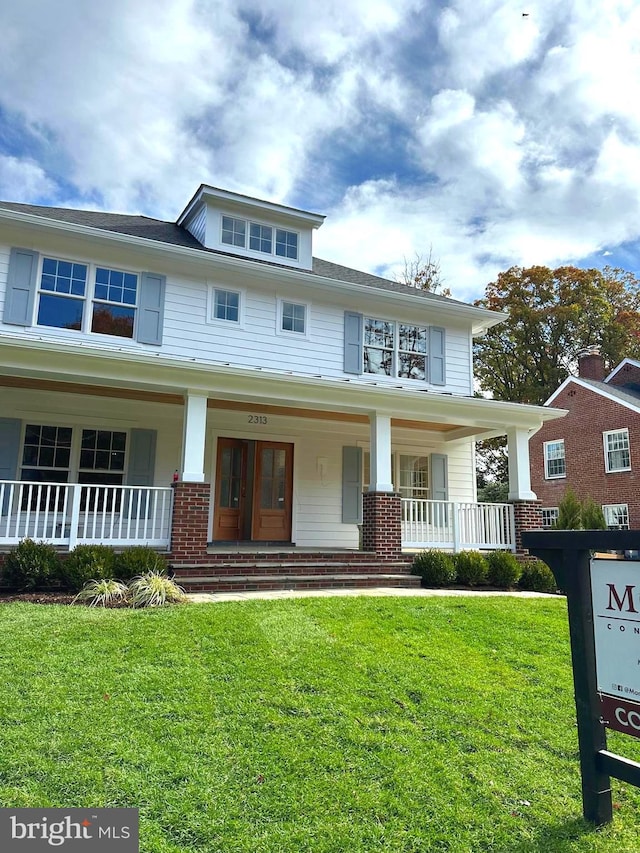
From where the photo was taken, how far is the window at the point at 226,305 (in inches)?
448

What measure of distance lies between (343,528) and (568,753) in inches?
354

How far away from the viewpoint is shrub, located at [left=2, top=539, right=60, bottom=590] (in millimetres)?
7410

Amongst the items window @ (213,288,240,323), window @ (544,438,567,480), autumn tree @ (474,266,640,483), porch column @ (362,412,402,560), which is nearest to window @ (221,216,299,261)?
window @ (213,288,240,323)

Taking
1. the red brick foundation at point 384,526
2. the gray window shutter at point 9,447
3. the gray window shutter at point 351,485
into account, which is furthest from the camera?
the gray window shutter at point 351,485

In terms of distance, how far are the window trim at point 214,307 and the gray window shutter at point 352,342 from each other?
2.27m

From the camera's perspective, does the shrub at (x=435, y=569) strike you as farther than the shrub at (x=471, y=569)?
No

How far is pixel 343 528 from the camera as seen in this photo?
40.7ft

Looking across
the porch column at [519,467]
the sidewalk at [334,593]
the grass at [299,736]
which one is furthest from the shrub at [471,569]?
the grass at [299,736]

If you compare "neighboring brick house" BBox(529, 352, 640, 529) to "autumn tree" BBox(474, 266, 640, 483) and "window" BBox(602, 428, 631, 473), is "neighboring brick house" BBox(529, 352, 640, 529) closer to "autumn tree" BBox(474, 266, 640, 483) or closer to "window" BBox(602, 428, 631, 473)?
"window" BBox(602, 428, 631, 473)

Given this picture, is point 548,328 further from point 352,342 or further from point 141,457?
point 141,457

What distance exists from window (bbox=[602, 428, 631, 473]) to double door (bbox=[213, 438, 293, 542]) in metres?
13.5

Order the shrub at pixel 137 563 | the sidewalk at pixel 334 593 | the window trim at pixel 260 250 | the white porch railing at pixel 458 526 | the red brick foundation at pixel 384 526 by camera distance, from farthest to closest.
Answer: the window trim at pixel 260 250, the white porch railing at pixel 458 526, the red brick foundation at pixel 384 526, the shrub at pixel 137 563, the sidewalk at pixel 334 593

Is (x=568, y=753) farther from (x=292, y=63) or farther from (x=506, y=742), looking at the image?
(x=292, y=63)

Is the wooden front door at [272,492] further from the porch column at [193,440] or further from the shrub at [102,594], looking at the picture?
the shrub at [102,594]
